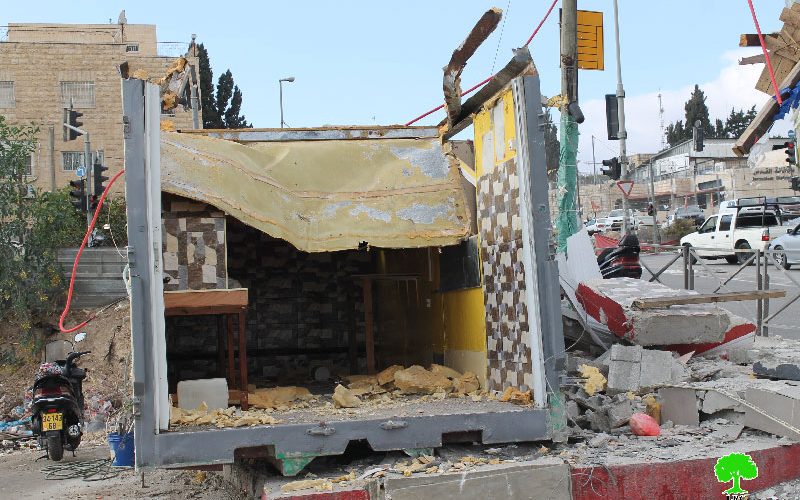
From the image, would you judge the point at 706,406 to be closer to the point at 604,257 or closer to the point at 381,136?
the point at 381,136

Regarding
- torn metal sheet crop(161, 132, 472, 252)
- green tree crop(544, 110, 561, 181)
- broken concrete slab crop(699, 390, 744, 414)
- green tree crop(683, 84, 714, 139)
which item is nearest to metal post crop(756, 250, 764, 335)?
green tree crop(544, 110, 561, 181)

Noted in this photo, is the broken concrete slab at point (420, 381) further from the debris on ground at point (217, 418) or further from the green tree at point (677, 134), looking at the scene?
the green tree at point (677, 134)

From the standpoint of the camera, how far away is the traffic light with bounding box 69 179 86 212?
17422mm

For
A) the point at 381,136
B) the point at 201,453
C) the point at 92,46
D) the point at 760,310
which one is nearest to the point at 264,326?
the point at 381,136

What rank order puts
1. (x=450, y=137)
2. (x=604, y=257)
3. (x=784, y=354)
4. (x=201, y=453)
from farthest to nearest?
(x=604, y=257)
(x=784, y=354)
(x=450, y=137)
(x=201, y=453)

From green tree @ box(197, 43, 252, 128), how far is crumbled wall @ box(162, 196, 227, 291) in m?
35.7

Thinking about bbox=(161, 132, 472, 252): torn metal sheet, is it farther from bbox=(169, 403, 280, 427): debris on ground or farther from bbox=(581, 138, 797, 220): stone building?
bbox=(581, 138, 797, 220): stone building

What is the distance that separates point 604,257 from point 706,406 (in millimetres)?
6918

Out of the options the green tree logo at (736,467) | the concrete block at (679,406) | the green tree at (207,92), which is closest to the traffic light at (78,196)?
the concrete block at (679,406)

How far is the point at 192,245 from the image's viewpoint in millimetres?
6465

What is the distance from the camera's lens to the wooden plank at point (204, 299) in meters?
6.22

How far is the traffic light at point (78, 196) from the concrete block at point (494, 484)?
13.8 meters

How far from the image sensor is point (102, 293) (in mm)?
15297

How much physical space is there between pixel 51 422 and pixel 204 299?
12.7 ft
